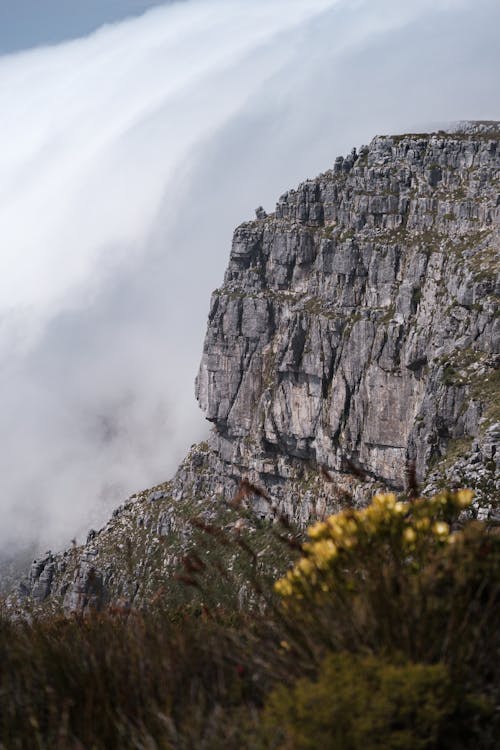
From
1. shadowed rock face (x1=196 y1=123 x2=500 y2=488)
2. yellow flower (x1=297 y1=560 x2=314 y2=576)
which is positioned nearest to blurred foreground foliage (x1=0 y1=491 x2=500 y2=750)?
yellow flower (x1=297 y1=560 x2=314 y2=576)

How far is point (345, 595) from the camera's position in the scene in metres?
5.97

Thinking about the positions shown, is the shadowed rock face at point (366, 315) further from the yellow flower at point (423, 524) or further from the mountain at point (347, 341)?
the yellow flower at point (423, 524)

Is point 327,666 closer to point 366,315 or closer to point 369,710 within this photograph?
point 369,710

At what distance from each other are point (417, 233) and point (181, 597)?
370 ft

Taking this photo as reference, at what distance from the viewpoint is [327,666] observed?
514 centimetres

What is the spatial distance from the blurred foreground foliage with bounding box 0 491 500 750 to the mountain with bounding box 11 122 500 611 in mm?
73774

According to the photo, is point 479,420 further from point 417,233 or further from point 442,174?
point 442,174

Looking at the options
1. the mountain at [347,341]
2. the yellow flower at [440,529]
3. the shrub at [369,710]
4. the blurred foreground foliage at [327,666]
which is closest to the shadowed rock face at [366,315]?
the mountain at [347,341]

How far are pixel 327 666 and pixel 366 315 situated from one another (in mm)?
118267

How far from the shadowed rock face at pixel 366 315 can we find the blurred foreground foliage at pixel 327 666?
75288 mm

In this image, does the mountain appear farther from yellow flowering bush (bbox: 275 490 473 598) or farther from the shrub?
the shrub

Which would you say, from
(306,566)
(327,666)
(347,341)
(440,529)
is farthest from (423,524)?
(347,341)

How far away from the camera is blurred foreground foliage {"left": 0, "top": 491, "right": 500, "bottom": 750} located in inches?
192

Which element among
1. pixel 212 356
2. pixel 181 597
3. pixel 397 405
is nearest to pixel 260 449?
pixel 212 356
